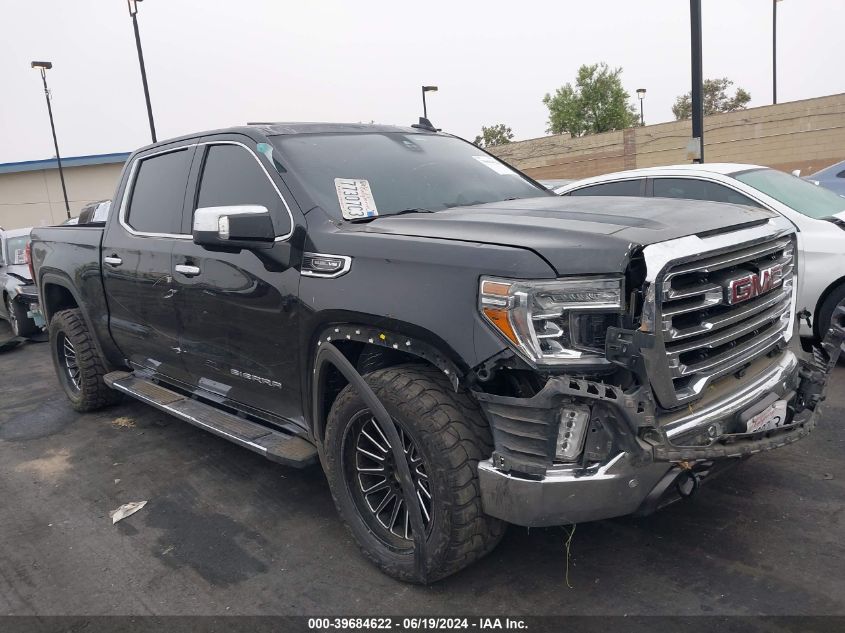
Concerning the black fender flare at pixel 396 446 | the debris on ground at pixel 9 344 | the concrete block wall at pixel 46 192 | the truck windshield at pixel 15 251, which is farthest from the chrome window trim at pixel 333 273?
the concrete block wall at pixel 46 192

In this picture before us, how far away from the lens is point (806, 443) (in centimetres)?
418

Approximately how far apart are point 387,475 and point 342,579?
1.65ft

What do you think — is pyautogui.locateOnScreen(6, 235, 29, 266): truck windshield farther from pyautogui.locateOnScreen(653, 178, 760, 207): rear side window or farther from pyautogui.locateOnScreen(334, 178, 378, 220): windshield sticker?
pyautogui.locateOnScreen(653, 178, 760, 207): rear side window

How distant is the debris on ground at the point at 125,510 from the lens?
3.90 metres

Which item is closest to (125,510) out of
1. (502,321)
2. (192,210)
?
(192,210)

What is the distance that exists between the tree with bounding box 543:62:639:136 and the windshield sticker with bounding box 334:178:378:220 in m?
42.2

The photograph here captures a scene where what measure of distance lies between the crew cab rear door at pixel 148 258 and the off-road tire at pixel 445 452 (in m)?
1.95

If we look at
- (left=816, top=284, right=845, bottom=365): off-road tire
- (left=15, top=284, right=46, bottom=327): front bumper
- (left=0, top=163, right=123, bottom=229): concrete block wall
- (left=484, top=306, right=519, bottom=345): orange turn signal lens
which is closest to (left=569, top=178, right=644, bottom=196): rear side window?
(left=816, top=284, right=845, bottom=365): off-road tire

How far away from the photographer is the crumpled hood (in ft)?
8.15

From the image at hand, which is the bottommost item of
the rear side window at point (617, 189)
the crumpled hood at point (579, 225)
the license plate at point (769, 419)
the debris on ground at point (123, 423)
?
the debris on ground at point (123, 423)

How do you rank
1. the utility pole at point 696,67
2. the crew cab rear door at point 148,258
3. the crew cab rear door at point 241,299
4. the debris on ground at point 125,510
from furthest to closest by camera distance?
the utility pole at point 696,67 → the crew cab rear door at point 148,258 → the debris on ground at point 125,510 → the crew cab rear door at point 241,299

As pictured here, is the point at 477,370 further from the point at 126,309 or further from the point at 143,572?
the point at 126,309

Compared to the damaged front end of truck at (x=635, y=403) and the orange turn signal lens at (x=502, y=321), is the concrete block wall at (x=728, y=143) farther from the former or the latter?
the orange turn signal lens at (x=502, y=321)

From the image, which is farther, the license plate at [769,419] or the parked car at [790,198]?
the parked car at [790,198]
